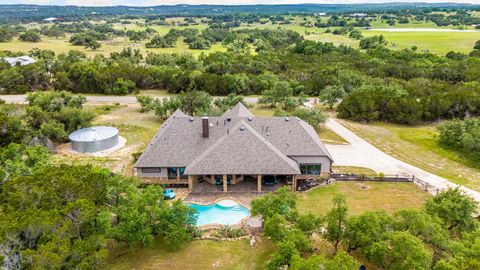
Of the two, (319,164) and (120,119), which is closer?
(319,164)

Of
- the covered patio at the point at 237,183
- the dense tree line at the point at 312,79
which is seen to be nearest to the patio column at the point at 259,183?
the covered patio at the point at 237,183

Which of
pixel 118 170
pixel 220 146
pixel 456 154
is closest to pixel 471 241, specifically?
pixel 220 146

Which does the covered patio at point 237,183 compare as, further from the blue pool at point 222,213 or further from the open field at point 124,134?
the open field at point 124,134

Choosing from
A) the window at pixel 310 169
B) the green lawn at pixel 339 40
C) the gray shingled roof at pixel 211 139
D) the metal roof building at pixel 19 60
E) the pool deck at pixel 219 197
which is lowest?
the pool deck at pixel 219 197

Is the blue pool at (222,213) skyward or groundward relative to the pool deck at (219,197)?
groundward

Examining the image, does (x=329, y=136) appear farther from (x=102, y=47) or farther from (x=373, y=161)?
(x=102, y=47)

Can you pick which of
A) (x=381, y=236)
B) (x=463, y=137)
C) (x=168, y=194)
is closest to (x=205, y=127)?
(x=168, y=194)

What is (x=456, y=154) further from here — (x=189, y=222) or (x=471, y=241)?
(x=189, y=222)

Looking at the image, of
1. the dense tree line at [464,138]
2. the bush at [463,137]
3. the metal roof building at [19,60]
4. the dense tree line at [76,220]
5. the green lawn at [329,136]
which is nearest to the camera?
the dense tree line at [76,220]
